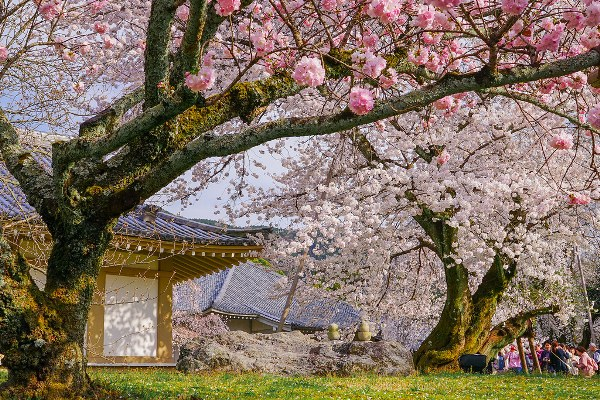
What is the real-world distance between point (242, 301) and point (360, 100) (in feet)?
91.0

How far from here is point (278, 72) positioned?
6031 millimetres

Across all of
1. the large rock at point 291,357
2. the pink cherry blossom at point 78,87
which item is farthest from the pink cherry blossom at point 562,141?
the large rock at point 291,357

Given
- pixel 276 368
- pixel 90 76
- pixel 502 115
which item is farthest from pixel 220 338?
pixel 502 115

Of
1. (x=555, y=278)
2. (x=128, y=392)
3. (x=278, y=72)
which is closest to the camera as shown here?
(x=278, y=72)

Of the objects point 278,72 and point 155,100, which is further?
point 278,72

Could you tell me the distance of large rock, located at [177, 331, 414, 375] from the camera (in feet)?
40.8

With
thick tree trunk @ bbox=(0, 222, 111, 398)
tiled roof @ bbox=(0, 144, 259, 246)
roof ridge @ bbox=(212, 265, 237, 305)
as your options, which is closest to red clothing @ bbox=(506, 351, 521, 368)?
roof ridge @ bbox=(212, 265, 237, 305)

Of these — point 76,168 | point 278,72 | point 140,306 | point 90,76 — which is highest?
point 90,76

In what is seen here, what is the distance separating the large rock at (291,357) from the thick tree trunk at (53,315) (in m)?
6.61

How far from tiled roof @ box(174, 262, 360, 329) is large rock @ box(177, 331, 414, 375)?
13461 mm

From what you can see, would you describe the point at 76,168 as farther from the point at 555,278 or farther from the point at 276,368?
the point at 555,278

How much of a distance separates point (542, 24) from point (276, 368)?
880 cm

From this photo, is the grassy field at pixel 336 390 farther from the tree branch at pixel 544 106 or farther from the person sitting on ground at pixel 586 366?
the person sitting on ground at pixel 586 366

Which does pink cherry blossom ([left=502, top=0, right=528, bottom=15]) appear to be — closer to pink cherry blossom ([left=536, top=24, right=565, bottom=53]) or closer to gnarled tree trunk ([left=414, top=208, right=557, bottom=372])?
pink cherry blossom ([left=536, top=24, right=565, bottom=53])
